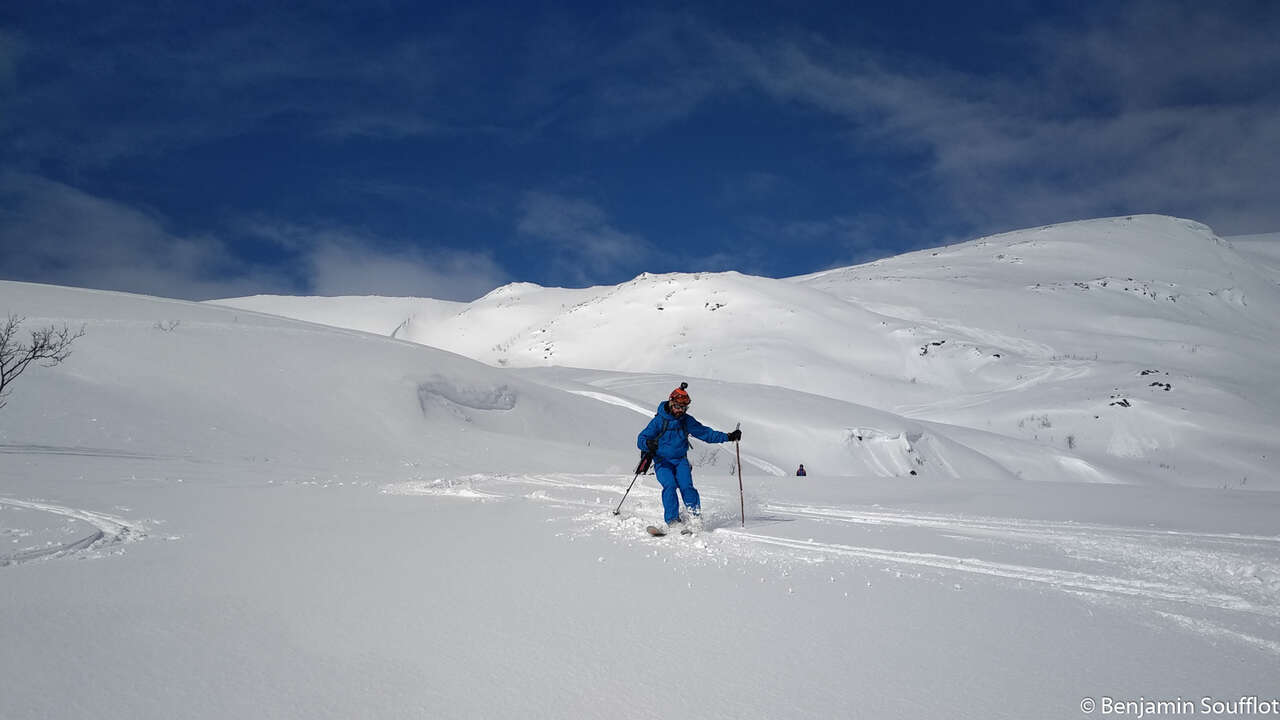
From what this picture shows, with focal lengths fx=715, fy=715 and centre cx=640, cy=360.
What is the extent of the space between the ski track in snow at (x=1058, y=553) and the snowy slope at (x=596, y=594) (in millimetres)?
40

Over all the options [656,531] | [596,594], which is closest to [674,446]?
[656,531]

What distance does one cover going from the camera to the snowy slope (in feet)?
10.4

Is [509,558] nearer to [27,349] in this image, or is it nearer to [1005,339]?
[27,349]

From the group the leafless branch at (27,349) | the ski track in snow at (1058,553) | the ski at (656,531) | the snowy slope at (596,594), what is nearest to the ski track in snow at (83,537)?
the snowy slope at (596,594)

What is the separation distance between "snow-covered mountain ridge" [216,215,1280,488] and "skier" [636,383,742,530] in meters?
21.0

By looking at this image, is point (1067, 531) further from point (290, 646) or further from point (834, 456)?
point (834, 456)

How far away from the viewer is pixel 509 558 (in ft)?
18.8

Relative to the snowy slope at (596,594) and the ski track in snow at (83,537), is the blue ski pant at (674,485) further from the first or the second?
the ski track in snow at (83,537)

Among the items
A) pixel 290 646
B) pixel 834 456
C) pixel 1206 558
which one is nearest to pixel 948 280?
pixel 834 456

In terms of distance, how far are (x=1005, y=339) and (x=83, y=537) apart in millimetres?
47432

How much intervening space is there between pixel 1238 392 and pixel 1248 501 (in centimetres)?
3199

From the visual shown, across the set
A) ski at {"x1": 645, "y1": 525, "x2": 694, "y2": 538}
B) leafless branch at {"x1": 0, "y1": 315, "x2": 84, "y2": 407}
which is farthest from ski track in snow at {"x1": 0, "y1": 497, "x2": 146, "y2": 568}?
leafless branch at {"x1": 0, "y1": 315, "x2": 84, "y2": 407}

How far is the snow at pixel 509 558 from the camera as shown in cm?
325

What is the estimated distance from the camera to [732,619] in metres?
4.28
